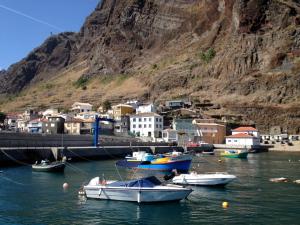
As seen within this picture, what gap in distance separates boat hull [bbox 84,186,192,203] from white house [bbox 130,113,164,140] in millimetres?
90770

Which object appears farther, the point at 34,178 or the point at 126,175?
the point at 126,175

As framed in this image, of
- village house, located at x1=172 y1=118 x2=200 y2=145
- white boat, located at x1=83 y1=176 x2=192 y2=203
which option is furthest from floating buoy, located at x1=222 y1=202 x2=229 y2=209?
village house, located at x1=172 y1=118 x2=200 y2=145

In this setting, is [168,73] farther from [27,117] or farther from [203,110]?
[27,117]

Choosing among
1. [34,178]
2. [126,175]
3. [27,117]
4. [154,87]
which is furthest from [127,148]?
[154,87]

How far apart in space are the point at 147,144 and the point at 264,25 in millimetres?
91653

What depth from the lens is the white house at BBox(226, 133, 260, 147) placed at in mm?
117812

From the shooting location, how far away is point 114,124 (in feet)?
437

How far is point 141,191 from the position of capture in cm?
3256

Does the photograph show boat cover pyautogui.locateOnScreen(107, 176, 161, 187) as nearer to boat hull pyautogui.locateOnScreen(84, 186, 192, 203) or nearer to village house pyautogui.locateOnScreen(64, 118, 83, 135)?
boat hull pyautogui.locateOnScreen(84, 186, 192, 203)

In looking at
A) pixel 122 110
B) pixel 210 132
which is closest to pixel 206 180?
pixel 210 132

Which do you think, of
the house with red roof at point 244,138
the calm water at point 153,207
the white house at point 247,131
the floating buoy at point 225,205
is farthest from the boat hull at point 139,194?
the white house at point 247,131

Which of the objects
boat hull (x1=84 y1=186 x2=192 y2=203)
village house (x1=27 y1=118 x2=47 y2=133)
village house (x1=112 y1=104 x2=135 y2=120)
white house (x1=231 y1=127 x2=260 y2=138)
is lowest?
boat hull (x1=84 y1=186 x2=192 y2=203)

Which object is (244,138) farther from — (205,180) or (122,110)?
(205,180)

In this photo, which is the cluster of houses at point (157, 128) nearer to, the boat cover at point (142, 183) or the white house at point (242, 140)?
the white house at point (242, 140)
